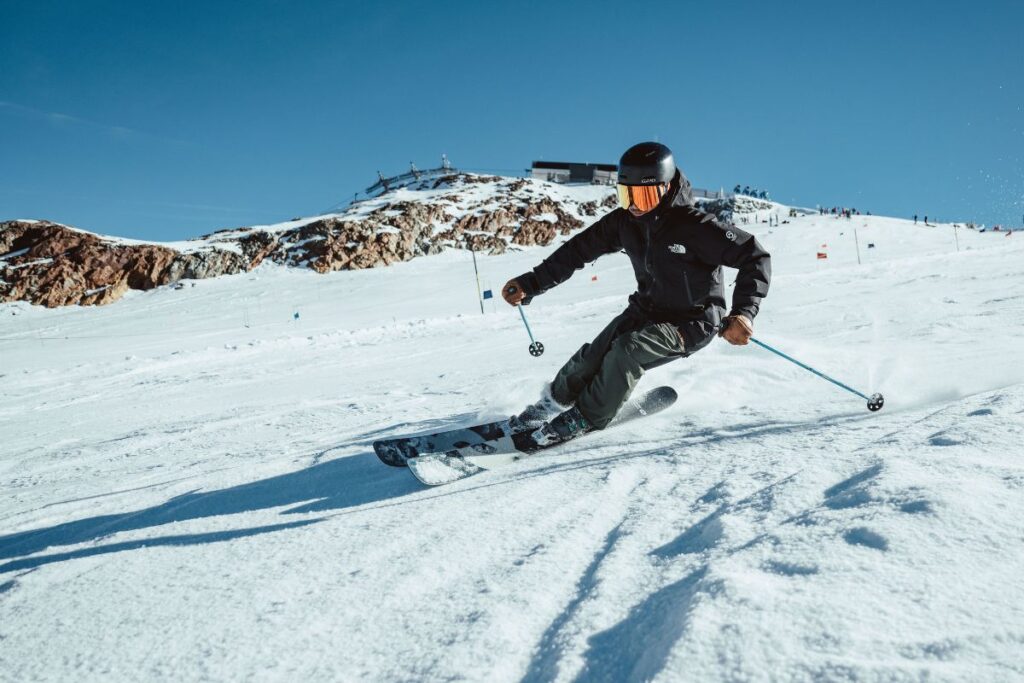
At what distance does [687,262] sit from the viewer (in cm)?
330

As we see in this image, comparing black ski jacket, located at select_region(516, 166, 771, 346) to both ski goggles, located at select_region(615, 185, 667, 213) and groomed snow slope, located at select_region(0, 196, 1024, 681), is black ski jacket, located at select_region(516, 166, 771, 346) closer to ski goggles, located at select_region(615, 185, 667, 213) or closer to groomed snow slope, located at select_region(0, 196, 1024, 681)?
ski goggles, located at select_region(615, 185, 667, 213)

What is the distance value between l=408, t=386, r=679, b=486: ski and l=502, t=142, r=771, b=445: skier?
11 centimetres

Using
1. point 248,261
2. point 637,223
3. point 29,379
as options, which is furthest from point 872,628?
point 248,261

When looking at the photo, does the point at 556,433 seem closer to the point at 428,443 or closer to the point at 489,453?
the point at 489,453

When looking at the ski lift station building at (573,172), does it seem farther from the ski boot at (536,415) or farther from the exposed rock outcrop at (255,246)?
the ski boot at (536,415)

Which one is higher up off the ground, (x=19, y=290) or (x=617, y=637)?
(x=19, y=290)

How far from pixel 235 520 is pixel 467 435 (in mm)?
1332

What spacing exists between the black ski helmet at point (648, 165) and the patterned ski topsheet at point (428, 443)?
1.72 meters

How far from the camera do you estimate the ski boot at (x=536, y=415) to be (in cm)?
337

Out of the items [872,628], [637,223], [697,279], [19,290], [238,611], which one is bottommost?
[238,611]

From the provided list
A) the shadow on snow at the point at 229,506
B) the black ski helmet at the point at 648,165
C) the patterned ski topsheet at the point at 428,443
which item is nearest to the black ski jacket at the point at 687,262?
the black ski helmet at the point at 648,165

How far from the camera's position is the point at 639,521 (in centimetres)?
187

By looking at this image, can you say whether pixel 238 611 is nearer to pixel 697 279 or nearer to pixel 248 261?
pixel 697 279

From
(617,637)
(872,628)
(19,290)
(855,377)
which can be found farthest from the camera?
(19,290)
